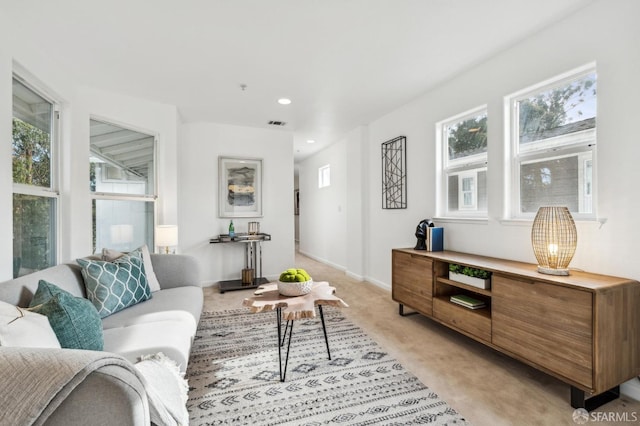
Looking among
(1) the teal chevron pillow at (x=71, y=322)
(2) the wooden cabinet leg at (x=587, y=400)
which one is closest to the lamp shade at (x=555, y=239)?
(2) the wooden cabinet leg at (x=587, y=400)

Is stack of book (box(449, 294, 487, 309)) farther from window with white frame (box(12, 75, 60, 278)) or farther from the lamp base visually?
window with white frame (box(12, 75, 60, 278))

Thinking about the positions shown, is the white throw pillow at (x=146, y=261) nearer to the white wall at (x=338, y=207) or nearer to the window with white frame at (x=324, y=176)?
the white wall at (x=338, y=207)

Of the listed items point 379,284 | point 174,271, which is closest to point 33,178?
point 174,271

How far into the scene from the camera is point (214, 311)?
3441 millimetres

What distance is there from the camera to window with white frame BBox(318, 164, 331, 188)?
6379 mm

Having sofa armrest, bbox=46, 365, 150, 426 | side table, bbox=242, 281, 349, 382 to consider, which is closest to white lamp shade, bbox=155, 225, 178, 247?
side table, bbox=242, 281, 349, 382

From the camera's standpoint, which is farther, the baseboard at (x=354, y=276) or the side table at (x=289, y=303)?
the baseboard at (x=354, y=276)

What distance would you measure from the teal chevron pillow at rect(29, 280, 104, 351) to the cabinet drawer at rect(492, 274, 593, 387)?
7.97 ft

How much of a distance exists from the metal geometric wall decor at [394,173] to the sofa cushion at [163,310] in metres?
2.68

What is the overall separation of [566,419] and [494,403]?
0.34 m

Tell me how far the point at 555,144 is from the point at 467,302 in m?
1.40

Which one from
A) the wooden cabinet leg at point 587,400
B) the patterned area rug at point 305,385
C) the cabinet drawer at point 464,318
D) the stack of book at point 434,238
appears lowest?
→ the patterned area rug at point 305,385

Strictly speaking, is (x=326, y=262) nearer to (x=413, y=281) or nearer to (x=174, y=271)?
(x=413, y=281)

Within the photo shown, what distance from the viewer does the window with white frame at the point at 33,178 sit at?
2275mm
